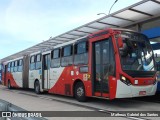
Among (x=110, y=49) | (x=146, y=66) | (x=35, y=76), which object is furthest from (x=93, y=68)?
(x=35, y=76)

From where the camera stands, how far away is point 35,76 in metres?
18.5

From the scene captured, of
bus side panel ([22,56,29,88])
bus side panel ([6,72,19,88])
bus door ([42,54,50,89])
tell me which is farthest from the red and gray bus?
bus side panel ([6,72,19,88])

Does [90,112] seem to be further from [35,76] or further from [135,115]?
[35,76]

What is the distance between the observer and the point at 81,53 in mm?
12305

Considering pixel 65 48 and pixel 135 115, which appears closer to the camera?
pixel 135 115

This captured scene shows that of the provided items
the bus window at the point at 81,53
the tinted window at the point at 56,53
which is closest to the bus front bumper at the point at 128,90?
the bus window at the point at 81,53

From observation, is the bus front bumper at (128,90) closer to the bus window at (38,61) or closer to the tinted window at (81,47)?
the tinted window at (81,47)

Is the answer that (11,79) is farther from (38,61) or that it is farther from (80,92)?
(80,92)

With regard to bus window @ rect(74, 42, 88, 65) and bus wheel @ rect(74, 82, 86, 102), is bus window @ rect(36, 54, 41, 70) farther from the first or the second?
bus wheel @ rect(74, 82, 86, 102)

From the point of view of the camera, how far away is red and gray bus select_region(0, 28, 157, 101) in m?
9.79

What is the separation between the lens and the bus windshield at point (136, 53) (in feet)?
33.0

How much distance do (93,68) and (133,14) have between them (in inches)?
176

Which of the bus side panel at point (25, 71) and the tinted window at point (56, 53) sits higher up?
the tinted window at point (56, 53)

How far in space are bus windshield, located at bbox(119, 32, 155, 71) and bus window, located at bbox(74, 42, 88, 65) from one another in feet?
7.02
